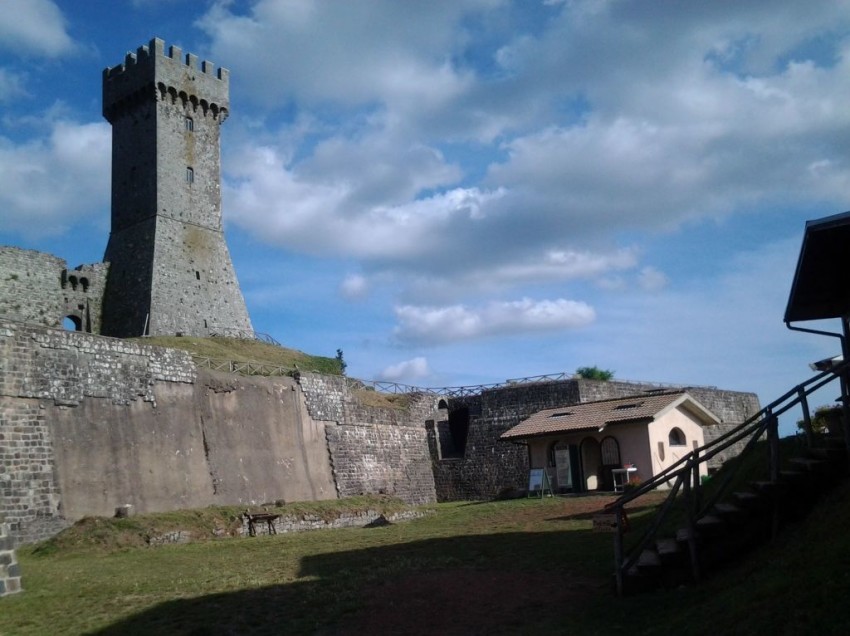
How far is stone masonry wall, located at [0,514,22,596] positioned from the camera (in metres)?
11.6

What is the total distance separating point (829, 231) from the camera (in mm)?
9609

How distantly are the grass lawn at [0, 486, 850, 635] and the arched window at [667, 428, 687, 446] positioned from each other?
1216 centimetres

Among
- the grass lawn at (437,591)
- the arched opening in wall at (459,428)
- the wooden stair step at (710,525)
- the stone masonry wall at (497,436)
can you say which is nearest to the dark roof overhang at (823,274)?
the grass lawn at (437,591)

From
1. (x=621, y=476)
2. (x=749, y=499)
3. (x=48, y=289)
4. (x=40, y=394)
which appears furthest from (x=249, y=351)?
(x=749, y=499)

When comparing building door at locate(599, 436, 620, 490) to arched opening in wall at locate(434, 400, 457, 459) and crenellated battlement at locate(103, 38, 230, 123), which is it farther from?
crenellated battlement at locate(103, 38, 230, 123)

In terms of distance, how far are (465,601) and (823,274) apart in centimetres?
693

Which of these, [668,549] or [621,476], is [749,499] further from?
[621,476]

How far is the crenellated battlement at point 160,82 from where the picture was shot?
41.7 meters

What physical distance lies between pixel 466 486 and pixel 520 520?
16.0 m

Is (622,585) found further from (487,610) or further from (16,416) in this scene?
(16,416)

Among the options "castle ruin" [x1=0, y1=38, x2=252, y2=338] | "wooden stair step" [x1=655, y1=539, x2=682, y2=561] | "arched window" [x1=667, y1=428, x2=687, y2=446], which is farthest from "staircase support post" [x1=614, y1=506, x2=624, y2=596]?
"castle ruin" [x1=0, y1=38, x2=252, y2=338]

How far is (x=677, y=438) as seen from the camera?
2725 centimetres

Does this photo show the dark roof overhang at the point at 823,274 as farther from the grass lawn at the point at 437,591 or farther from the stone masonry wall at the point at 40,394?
the stone masonry wall at the point at 40,394

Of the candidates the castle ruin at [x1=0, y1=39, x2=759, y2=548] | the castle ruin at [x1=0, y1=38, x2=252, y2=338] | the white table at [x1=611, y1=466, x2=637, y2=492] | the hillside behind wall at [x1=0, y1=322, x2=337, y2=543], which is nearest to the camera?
the hillside behind wall at [x1=0, y1=322, x2=337, y2=543]
